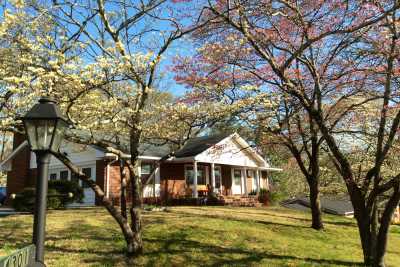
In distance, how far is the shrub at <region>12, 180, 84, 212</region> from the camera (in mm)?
17984

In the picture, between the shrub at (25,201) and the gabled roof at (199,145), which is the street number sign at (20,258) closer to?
the shrub at (25,201)

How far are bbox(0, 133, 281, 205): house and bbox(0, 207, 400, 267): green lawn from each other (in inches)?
284

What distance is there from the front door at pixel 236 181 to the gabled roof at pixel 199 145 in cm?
350

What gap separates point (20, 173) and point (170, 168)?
10390mm

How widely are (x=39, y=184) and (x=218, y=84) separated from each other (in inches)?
311

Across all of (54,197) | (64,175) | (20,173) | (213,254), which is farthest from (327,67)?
(20,173)

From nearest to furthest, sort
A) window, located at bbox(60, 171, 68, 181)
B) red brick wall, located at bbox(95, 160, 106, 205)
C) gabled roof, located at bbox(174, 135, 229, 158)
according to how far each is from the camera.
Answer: red brick wall, located at bbox(95, 160, 106, 205), window, located at bbox(60, 171, 68, 181), gabled roof, located at bbox(174, 135, 229, 158)

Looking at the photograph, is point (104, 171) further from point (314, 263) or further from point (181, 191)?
point (314, 263)

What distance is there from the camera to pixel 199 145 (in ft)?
91.6

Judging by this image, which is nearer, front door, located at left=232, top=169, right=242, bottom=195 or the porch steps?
the porch steps

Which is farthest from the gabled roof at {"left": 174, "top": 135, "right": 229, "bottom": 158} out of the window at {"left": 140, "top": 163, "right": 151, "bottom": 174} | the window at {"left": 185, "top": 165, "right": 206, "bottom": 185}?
the window at {"left": 140, "top": 163, "right": 151, "bottom": 174}

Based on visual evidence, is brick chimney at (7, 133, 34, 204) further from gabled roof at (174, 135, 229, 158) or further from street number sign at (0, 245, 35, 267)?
street number sign at (0, 245, 35, 267)

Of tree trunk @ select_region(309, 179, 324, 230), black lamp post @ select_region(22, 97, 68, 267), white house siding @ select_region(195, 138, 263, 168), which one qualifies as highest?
white house siding @ select_region(195, 138, 263, 168)

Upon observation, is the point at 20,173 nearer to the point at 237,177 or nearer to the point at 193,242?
the point at 237,177
